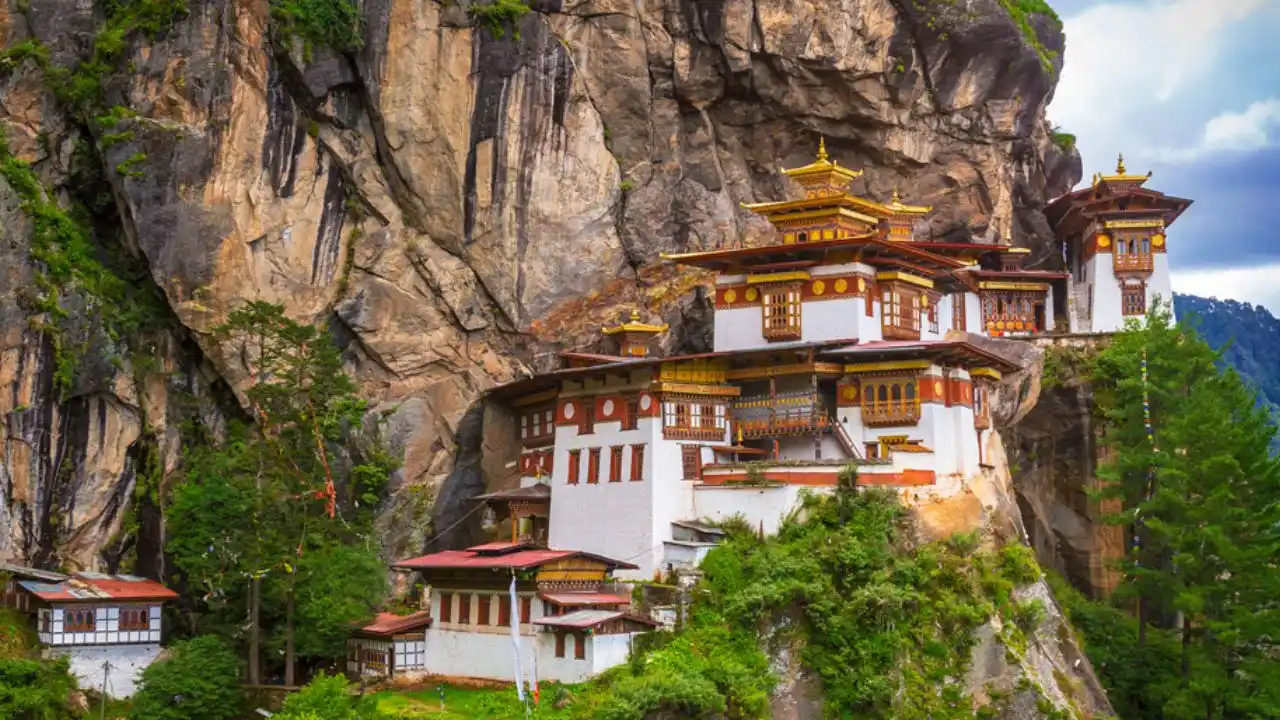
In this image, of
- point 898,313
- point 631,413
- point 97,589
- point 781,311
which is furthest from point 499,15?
point 97,589

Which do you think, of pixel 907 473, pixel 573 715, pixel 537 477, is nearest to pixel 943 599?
pixel 907 473

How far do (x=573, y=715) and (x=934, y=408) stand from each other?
15.1 metres

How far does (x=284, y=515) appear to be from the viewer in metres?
45.1

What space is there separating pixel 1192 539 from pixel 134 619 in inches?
1189

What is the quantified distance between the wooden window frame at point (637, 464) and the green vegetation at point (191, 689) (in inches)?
483

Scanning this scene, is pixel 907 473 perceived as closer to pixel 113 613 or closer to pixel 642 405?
pixel 642 405

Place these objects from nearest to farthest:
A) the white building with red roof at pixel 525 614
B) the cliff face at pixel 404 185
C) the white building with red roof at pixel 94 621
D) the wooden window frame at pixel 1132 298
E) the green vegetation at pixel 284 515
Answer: the white building with red roof at pixel 525 614
the white building with red roof at pixel 94 621
the green vegetation at pixel 284 515
the cliff face at pixel 404 185
the wooden window frame at pixel 1132 298

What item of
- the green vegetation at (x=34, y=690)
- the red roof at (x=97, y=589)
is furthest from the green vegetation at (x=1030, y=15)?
the green vegetation at (x=34, y=690)

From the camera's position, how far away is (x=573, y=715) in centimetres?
3697

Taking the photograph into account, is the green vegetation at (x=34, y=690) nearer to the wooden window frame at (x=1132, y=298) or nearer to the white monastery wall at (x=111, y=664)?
the white monastery wall at (x=111, y=664)

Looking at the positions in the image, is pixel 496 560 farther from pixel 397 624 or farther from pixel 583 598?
pixel 397 624

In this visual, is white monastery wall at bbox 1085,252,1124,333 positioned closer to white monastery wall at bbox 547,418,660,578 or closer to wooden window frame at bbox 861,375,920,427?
wooden window frame at bbox 861,375,920,427

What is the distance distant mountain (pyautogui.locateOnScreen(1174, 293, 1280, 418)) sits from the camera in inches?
4766

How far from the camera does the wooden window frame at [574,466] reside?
46.7m
